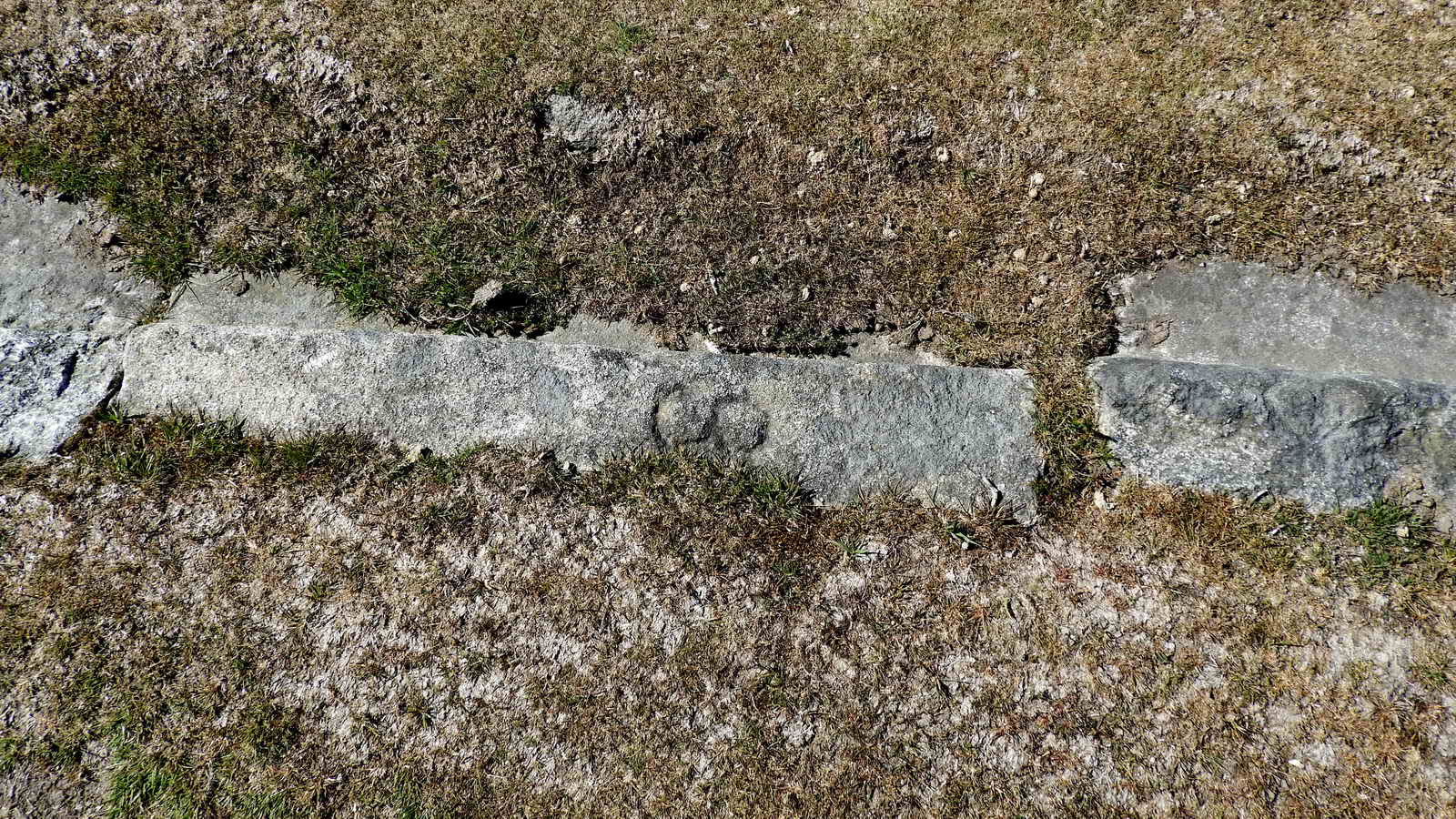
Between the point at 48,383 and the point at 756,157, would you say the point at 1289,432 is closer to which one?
the point at 756,157

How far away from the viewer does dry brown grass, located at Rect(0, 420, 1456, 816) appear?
88.7 inches

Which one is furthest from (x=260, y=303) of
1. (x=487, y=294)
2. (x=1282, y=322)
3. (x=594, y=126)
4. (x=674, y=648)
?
(x=1282, y=322)

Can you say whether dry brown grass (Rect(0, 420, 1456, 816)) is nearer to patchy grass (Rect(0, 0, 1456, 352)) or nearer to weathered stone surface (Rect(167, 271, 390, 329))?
weathered stone surface (Rect(167, 271, 390, 329))

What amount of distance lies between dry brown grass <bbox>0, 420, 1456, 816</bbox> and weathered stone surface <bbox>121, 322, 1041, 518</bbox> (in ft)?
0.37

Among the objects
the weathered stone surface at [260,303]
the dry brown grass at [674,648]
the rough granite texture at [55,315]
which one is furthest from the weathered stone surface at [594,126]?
the rough granite texture at [55,315]

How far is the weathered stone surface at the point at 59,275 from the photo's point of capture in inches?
112

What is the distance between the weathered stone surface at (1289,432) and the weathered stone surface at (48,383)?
364 centimetres

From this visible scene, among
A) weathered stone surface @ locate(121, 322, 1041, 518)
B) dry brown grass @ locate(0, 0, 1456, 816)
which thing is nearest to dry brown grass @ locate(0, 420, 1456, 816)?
dry brown grass @ locate(0, 0, 1456, 816)

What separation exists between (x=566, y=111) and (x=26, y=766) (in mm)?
2828

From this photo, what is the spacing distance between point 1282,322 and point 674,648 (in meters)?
2.54

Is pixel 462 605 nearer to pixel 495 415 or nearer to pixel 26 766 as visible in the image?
pixel 495 415

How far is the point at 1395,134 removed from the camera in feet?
9.52

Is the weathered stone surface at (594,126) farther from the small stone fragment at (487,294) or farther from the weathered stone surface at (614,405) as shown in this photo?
the weathered stone surface at (614,405)

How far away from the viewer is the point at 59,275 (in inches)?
114
